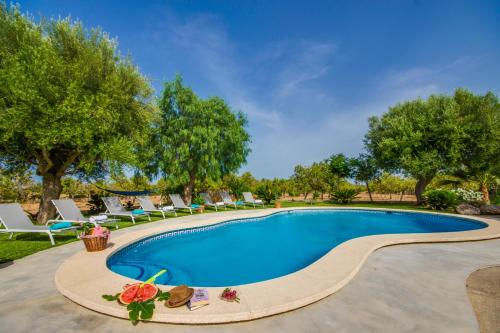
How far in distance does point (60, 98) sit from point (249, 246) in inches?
402

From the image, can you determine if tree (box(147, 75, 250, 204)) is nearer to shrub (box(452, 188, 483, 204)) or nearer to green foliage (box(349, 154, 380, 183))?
green foliage (box(349, 154, 380, 183))

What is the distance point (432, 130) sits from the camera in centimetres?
2062

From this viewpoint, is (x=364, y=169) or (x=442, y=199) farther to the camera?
(x=364, y=169)

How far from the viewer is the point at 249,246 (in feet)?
30.7

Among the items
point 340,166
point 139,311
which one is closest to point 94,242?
point 139,311

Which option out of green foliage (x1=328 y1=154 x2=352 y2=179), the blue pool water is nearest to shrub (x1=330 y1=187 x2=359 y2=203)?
green foliage (x1=328 y1=154 x2=352 y2=179)

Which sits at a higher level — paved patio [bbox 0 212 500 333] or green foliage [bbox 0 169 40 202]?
green foliage [bbox 0 169 40 202]

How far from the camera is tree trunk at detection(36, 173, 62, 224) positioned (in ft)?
39.0

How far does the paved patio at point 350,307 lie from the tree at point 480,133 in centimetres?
1983

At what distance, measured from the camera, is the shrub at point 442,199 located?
52.2 ft

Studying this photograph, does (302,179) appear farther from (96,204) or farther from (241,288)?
(241,288)

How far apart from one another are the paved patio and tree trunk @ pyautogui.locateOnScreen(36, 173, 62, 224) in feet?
25.6

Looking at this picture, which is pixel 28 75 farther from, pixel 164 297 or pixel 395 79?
pixel 395 79

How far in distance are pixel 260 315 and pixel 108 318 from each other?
2.03 metres
